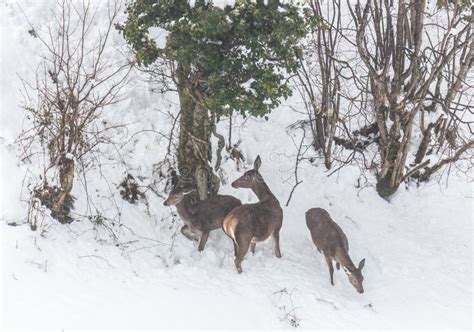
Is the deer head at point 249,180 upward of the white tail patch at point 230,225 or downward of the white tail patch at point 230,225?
upward

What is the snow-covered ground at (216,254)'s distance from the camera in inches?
275

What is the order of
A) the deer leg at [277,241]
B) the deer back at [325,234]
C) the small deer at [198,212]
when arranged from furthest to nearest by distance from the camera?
the deer leg at [277,241], the small deer at [198,212], the deer back at [325,234]

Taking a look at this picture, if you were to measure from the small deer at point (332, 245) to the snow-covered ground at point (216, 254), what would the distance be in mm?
255

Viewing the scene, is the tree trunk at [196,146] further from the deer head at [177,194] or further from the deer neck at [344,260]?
the deer neck at [344,260]

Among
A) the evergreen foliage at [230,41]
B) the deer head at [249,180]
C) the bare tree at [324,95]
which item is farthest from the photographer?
the bare tree at [324,95]

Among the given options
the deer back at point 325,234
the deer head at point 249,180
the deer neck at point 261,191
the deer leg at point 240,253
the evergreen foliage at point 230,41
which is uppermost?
the evergreen foliage at point 230,41

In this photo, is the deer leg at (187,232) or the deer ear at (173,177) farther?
the deer ear at (173,177)

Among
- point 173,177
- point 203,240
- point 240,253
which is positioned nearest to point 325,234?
point 240,253

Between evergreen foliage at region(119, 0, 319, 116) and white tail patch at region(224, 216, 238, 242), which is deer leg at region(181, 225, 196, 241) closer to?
white tail patch at region(224, 216, 238, 242)

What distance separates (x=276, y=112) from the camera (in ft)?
38.0

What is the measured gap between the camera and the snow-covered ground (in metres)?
6.99

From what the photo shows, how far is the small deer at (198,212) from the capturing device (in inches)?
337

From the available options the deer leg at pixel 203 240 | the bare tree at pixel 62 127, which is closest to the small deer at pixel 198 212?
the deer leg at pixel 203 240

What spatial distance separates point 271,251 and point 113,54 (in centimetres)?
518
